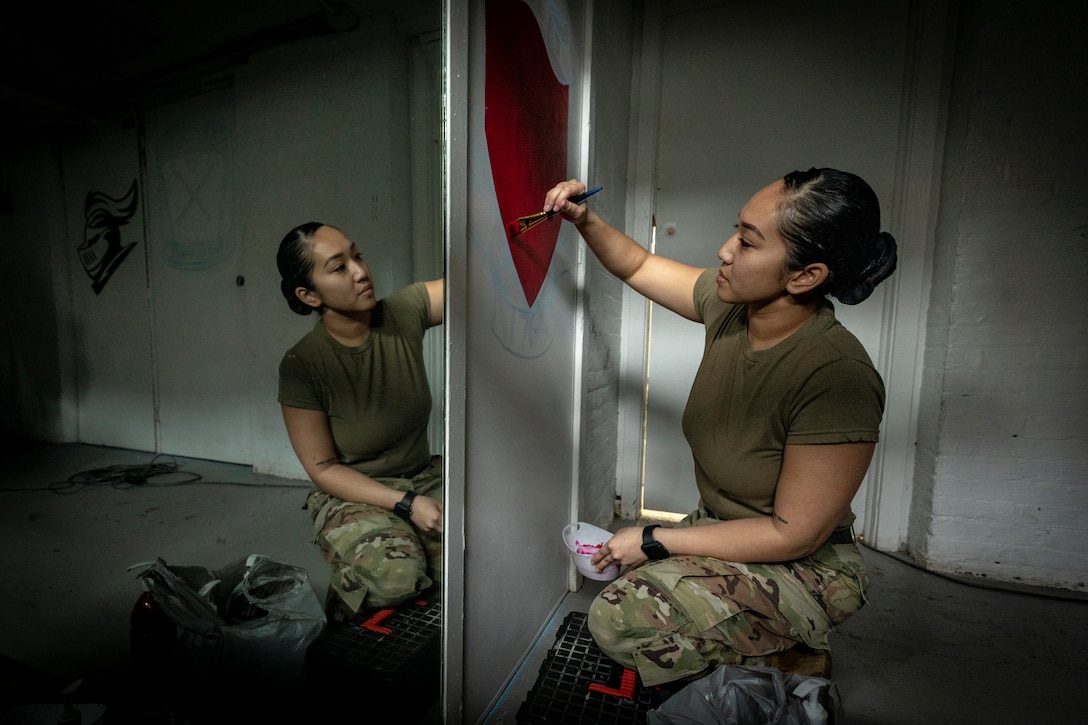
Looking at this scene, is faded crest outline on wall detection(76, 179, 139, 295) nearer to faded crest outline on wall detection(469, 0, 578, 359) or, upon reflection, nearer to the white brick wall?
faded crest outline on wall detection(469, 0, 578, 359)

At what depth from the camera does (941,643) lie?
160 centimetres

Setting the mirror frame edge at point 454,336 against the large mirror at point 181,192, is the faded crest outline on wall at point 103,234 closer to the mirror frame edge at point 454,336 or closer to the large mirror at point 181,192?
the large mirror at point 181,192

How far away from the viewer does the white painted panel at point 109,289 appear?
20.6 inches

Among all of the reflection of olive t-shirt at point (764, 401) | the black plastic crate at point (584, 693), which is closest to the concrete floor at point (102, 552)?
the black plastic crate at point (584, 693)

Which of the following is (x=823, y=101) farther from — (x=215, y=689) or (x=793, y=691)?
(x=215, y=689)

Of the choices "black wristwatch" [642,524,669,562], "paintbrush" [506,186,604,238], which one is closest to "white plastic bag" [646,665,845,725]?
"black wristwatch" [642,524,669,562]

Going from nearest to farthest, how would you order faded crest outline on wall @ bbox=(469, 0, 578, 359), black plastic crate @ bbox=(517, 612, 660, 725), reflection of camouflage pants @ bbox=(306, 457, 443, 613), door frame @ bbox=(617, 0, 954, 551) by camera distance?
reflection of camouflage pants @ bbox=(306, 457, 443, 613) → faded crest outline on wall @ bbox=(469, 0, 578, 359) → black plastic crate @ bbox=(517, 612, 660, 725) → door frame @ bbox=(617, 0, 954, 551)

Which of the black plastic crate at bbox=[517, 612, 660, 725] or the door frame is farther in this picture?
the door frame

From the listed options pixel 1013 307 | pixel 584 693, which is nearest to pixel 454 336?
pixel 584 693

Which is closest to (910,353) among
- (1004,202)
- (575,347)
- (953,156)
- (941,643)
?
(1004,202)

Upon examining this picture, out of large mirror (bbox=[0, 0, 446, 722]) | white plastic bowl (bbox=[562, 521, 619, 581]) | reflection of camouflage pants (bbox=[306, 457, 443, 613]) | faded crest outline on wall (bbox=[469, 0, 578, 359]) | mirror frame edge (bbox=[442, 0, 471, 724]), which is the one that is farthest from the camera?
white plastic bowl (bbox=[562, 521, 619, 581])

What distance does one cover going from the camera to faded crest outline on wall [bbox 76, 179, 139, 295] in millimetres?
530

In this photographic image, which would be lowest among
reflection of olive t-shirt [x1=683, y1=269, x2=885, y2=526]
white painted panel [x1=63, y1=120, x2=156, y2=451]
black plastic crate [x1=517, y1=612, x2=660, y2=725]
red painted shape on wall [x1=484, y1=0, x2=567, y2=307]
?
black plastic crate [x1=517, y1=612, x2=660, y2=725]

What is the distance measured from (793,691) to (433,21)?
1448 mm
